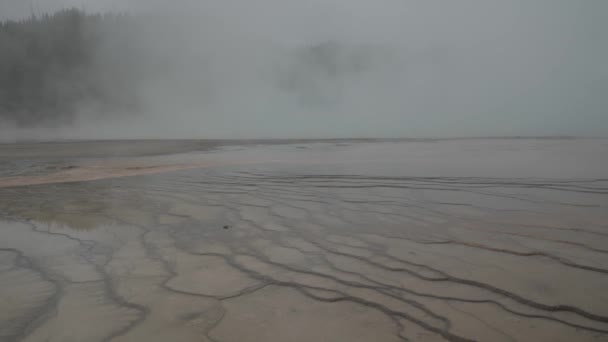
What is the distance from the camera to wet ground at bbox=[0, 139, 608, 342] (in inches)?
50.5

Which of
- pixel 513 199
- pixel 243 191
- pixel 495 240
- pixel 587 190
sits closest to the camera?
pixel 495 240

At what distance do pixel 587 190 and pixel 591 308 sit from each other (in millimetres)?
2891

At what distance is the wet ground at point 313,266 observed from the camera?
4.21 ft

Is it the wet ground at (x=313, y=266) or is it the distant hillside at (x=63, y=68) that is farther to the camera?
the distant hillside at (x=63, y=68)

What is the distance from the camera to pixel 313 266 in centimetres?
185

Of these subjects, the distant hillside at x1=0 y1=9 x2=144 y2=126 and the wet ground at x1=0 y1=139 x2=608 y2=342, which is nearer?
the wet ground at x1=0 y1=139 x2=608 y2=342

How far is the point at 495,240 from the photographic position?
2.16m

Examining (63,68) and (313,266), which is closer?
(313,266)

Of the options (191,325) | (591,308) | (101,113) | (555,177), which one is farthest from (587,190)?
(101,113)

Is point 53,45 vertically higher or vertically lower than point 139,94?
higher

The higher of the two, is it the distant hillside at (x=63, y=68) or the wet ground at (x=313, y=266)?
the distant hillside at (x=63, y=68)

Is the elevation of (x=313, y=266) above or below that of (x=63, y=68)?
below

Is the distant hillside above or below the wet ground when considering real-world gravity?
above

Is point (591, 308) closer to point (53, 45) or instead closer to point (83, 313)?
point (83, 313)
